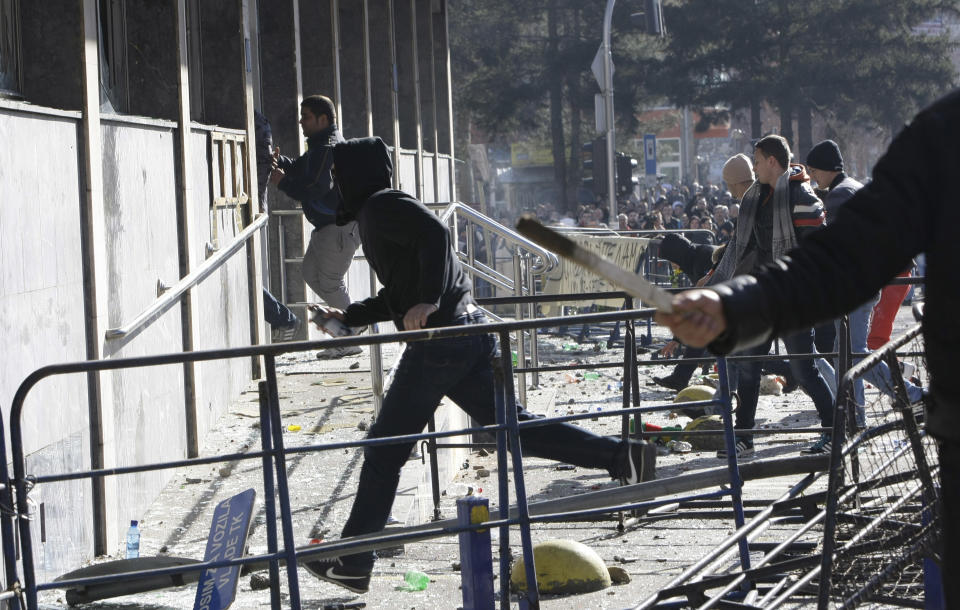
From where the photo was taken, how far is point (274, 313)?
1111 centimetres

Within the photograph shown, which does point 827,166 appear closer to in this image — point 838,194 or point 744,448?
point 838,194

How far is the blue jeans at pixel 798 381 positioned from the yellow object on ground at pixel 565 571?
2599 mm

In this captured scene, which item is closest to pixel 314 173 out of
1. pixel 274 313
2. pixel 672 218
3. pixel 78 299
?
pixel 274 313

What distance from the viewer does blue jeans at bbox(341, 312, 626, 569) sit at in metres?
5.27

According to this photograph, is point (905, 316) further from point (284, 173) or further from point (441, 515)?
point (441, 515)

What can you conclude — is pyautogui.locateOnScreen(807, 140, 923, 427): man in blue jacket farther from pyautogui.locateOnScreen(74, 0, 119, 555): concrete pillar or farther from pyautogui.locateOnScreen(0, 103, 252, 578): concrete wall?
pyautogui.locateOnScreen(74, 0, 119, 555): concrete pillar

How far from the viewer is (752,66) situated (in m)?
50.0

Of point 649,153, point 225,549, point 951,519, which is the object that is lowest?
point 225,549

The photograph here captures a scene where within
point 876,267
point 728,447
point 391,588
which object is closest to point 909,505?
point 728,447

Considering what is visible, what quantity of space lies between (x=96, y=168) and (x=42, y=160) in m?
0.65

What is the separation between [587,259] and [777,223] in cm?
584

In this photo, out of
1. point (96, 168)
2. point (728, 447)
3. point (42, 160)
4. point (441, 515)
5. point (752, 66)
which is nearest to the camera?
point (728, 447)

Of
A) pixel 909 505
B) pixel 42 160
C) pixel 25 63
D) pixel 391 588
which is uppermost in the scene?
pixel 25 63

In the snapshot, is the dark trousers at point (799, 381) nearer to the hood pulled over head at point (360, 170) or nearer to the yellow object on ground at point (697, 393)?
the yellow object on ground at point (697, 393)
